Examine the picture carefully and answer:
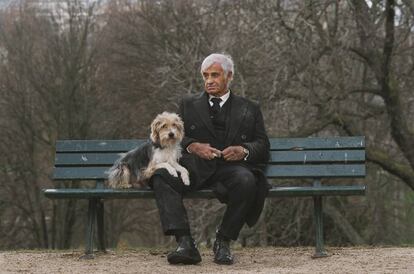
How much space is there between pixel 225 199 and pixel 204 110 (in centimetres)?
77

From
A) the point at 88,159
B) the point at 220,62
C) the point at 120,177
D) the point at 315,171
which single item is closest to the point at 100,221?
the point at 88,159

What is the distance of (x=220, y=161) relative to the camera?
6633mm

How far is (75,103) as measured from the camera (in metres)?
22.4

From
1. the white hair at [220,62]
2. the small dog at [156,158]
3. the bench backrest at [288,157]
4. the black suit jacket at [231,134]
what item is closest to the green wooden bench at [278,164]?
the bench backrest at [288,157]

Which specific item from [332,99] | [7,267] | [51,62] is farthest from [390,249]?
[51,62]

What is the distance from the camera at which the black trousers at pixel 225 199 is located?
6.23 metres

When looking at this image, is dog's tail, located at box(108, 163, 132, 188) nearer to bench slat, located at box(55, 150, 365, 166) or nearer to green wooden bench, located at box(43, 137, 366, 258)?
green wooden bench, located at box(43, 137, 366, 258)

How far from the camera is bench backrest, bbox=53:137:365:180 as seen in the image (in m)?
7.09

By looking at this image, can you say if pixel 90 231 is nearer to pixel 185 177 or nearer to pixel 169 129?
pixel 185 177

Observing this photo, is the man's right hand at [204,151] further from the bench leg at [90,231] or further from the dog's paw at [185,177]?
the bench leg at [90,231]

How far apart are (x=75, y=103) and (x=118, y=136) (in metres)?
1.64

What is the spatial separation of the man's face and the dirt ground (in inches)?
54.5

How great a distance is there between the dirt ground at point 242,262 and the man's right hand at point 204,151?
830 mm

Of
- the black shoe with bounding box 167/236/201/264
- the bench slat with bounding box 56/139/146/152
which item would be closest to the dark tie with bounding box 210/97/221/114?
the bench slat with bounding box 56/139/146/152
